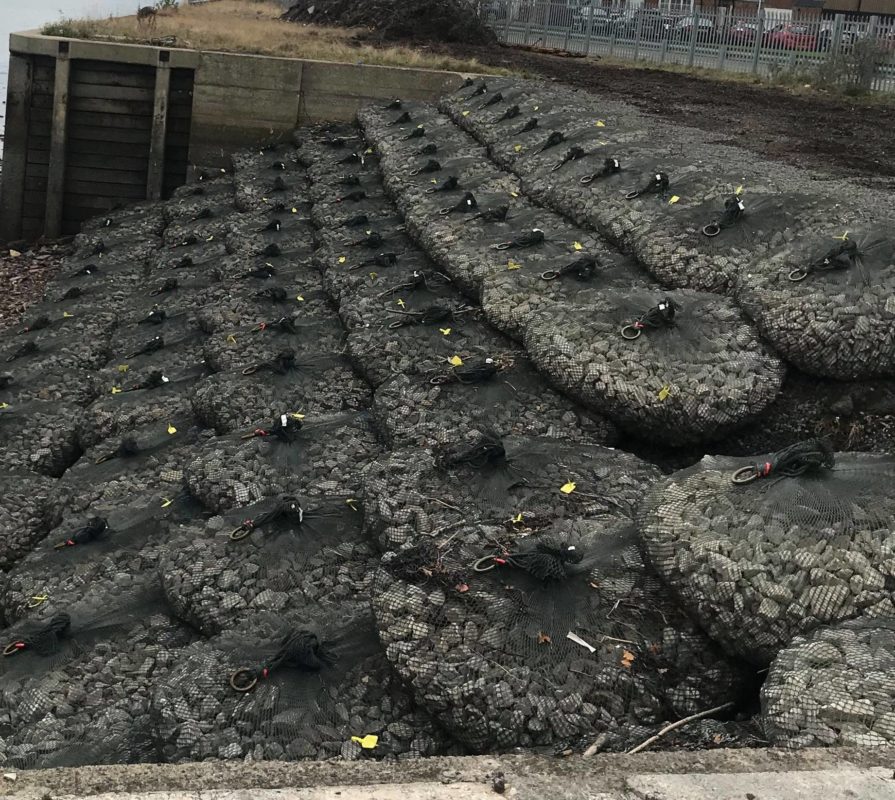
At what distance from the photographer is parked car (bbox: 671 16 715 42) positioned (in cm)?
2198

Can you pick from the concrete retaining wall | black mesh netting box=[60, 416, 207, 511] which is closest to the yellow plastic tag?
black mesh netting box=[60, 416, 207, 511]

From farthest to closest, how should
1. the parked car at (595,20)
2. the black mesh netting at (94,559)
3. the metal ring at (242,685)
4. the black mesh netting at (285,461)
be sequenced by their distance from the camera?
the parked car at (595,20) < the black mesh netting at (285,461) < the black mesh netting at (94,559) < the metal ring at (242,685)

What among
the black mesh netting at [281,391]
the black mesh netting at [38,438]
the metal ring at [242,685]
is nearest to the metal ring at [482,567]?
the metal ring at [242,685]

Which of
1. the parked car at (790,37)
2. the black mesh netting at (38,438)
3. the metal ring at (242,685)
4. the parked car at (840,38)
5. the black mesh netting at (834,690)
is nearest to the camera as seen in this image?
the black mesh netting at (834,690)

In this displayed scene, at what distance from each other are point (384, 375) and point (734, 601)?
367 cm

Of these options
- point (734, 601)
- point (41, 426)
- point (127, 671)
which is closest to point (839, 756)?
point (734, 601)

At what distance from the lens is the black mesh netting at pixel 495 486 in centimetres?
460

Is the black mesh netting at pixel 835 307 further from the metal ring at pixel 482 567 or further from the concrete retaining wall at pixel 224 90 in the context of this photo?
the concrete retaining wall at pixel 224 90

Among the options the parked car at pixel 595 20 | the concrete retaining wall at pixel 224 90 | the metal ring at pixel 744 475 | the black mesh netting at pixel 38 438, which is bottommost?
the black mesh netting at pixel 38 438

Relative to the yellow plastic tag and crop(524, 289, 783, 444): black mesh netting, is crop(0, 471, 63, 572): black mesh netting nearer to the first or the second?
crop(524, 289, 783, 444): black mesh netting

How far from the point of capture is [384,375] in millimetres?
6805

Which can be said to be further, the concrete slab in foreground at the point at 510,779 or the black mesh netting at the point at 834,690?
the black mesh netting at the point at 834,690

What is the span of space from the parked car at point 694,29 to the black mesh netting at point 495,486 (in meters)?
19.6

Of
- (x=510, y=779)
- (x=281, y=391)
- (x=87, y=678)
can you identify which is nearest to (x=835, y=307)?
(x=510, y=779)
